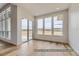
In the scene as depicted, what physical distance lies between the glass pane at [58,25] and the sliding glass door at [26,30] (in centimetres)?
51

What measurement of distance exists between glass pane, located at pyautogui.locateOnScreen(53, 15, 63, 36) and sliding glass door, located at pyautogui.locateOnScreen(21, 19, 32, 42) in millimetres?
508

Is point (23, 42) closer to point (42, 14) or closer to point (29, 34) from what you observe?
point (29, 34)

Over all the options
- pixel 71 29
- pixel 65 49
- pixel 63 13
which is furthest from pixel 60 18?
pixel 65 49

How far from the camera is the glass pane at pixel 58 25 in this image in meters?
2.03

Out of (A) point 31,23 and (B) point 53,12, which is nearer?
(B) point 53,12

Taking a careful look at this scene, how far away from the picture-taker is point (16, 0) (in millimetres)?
1414

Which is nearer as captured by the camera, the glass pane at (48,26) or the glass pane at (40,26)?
the glass pane at (48,26)

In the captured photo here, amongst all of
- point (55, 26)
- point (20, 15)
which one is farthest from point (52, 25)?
point (20, 15)

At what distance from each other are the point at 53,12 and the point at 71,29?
0.47m

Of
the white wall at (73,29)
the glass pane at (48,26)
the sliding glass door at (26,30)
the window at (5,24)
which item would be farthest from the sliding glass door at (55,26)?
the window at (5,24)

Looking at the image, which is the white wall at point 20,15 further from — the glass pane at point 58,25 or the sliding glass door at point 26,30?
the glass pane at point 58,25

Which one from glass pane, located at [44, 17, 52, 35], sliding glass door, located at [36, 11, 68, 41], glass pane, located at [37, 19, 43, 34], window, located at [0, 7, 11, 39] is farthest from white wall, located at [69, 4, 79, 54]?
window, located at [0, 7, 11, 39]

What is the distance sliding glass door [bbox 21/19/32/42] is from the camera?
2.05m

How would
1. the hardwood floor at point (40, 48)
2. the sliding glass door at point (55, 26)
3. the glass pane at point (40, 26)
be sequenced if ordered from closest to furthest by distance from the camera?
the hardwood floor at point (40, 48), the sliding glass door at point (55, 26), the glass pane at point (40, 26)
